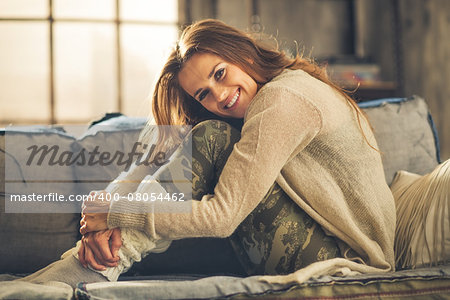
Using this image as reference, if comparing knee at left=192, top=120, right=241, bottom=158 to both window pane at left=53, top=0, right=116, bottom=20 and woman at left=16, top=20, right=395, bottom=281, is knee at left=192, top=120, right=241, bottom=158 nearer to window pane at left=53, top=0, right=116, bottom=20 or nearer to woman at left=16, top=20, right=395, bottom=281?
woman at left=16, top=20, right=395, bottom=281

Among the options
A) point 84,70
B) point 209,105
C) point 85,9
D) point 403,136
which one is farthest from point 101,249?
point 85,9

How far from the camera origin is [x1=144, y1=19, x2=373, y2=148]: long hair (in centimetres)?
121

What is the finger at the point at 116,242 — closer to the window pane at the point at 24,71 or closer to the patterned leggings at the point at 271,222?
the patterned leggings at the point at 271,222

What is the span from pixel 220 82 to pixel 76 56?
220 centimetres

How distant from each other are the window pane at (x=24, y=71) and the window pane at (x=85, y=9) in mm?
146

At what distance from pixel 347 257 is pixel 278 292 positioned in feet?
0.92

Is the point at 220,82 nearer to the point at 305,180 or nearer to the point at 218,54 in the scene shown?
the point at 218,54

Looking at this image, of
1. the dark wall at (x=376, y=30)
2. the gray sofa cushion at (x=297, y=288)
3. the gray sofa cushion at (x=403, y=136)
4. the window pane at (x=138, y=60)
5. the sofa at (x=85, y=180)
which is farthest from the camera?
the window pane at (x=138, y=60)

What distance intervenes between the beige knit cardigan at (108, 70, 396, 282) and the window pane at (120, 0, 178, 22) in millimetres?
2292

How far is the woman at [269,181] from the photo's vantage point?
38.8 inches

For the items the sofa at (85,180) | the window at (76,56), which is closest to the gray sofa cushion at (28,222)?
the sofa at (85,180)

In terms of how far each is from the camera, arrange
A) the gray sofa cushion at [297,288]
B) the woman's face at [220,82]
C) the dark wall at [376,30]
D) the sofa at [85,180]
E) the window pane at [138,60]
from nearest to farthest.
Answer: the gray sofa cushion at [297,288] → the woman's face at [220,82] → the sofa at [85,180] → the dark wall at [376,30] → the window pane at [138,60]

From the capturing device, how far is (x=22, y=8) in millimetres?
3088

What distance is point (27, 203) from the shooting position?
1.32 meters
